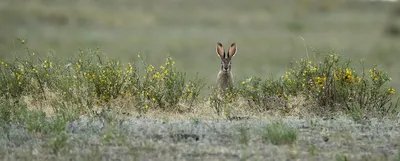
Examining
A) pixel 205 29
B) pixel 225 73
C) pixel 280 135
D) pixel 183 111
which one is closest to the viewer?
pixel 280 135

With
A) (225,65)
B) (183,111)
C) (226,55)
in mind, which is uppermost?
(226,55)

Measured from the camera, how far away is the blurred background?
1764 inches

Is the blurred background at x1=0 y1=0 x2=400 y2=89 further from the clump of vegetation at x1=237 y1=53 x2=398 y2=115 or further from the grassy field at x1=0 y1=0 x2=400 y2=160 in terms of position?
the grassy field at x1=0 y1=0 x2=400 y2=160

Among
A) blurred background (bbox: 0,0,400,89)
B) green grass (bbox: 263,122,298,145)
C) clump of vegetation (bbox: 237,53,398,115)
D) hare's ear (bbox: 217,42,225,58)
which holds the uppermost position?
blurred background (bbox: 0,0,400,89)

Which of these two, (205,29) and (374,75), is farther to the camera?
(205,29)

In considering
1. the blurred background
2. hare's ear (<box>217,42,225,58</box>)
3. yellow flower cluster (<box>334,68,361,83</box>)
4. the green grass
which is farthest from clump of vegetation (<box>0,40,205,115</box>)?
the blurred background

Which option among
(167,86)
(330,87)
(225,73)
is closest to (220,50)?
(225,73)

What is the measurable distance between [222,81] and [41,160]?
4897mm

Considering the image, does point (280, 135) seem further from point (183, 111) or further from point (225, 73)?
point (225, 73)

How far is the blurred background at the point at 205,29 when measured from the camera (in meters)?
44.8

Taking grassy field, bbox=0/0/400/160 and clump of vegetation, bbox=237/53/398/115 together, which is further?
clump of vegetation, bbox=237/53/398/115

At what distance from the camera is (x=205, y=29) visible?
54.1 meters

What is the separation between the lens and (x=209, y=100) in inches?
518

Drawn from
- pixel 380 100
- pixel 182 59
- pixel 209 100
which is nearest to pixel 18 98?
pixel 209 100
